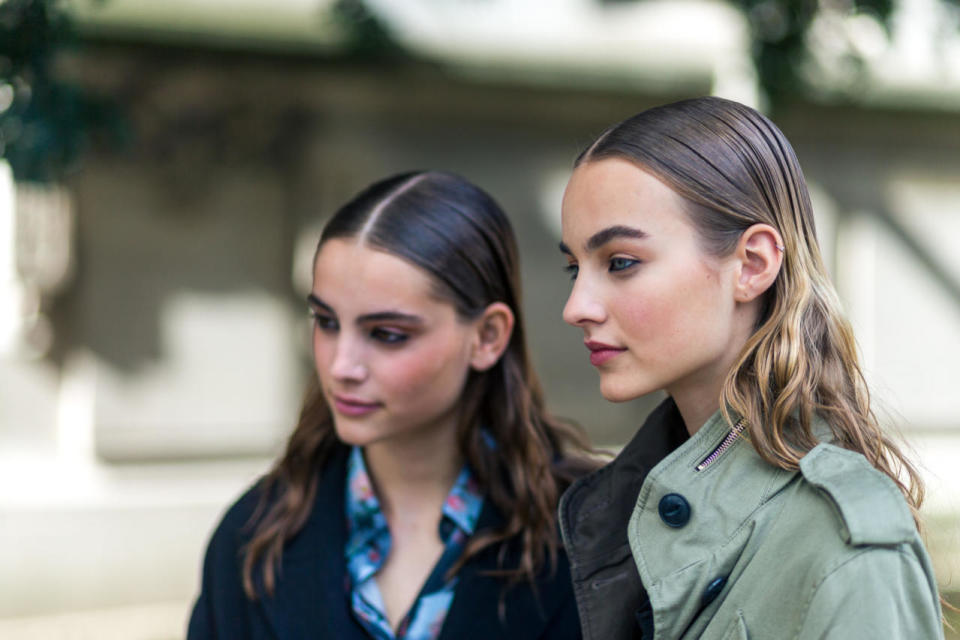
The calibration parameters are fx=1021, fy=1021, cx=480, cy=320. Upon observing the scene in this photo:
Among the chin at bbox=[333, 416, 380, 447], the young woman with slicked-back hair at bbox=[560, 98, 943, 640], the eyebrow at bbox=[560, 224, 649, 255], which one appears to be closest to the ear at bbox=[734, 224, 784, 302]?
the young woman with slicked-back hair at bbox=[560, 98, 943, 640]

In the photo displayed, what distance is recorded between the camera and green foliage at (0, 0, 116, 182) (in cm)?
277

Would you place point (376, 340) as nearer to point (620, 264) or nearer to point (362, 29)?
point (620, 264)

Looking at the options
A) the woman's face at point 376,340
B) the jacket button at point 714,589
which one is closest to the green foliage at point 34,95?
the woman's face at point 376,340

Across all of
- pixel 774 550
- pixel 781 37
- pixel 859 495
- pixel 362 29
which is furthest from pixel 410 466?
pixel 362 29

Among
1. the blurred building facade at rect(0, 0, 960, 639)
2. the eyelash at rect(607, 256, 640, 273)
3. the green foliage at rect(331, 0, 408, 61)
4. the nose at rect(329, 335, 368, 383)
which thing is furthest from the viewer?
the blurred building facade at rect(0, 0, 960, 639)

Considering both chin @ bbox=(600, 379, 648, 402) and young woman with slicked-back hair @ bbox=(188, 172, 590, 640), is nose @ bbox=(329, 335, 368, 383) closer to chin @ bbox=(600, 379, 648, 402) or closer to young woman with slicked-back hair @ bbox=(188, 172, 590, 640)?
young woman with slicked-back hair @ bbox=(188, 172, 590, 640)

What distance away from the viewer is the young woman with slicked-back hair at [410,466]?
2.14 metres

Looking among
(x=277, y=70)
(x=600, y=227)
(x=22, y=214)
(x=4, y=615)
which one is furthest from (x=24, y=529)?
(x=600, y=227)

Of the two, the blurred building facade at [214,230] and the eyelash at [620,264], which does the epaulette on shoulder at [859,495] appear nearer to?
the eyelash at [620,264]

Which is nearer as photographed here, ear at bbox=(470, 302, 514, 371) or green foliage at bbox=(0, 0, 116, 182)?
ear at bbox=(470, 302, 514, 371)

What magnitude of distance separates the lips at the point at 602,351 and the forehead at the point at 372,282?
660 millimetres

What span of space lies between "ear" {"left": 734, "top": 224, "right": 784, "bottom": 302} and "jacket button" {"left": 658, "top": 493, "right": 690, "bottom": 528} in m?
0.31

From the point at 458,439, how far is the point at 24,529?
351cm

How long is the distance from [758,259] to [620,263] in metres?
0.20
